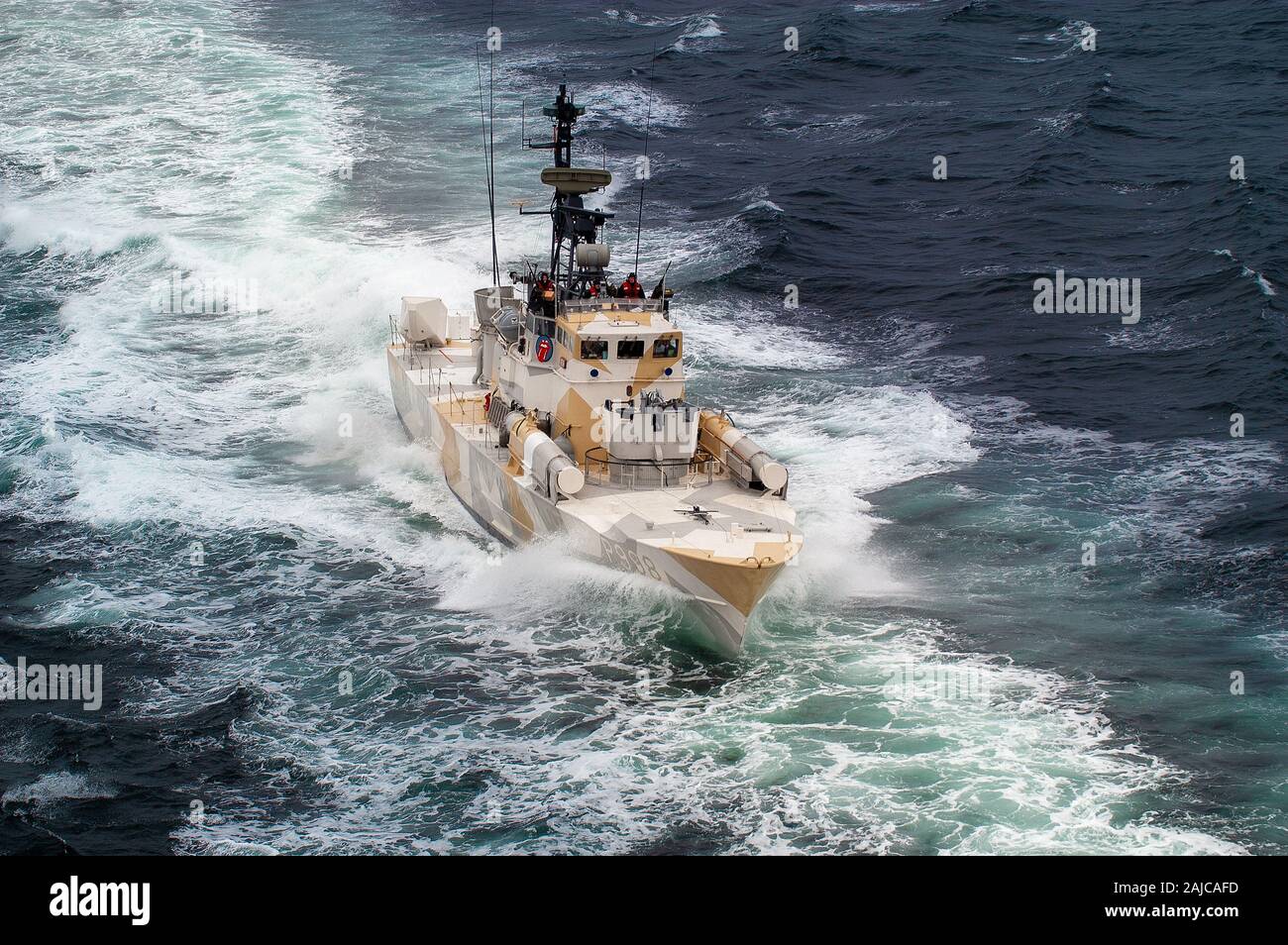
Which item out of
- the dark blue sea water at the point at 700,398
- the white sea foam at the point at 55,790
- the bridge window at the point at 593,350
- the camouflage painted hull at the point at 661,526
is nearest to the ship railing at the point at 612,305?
the bridge window at the point at 593,350

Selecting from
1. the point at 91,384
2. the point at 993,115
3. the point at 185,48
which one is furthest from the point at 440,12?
the point at 91,384

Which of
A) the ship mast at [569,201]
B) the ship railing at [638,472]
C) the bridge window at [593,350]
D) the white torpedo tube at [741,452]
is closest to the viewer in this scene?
the white torpedo tube at [741,452]

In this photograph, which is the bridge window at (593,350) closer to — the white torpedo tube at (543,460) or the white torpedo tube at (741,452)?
the white torpedo tube at (543,460)

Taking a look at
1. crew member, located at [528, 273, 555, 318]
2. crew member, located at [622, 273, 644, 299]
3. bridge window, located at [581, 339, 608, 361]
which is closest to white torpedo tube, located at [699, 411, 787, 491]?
bridge window, located at [581, 339, 608, 361]

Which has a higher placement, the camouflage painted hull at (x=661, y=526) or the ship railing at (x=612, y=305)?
the ship railing at (x=612, y=305)

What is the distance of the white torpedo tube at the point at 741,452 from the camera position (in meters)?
27.2

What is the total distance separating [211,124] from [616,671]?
43356mm

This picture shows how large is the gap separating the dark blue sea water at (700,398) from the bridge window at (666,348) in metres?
4.93

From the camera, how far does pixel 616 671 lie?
24219 mm

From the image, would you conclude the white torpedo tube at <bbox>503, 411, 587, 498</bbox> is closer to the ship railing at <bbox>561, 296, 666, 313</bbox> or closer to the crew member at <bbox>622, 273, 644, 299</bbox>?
the ship railing at <bbox>561, 296, 666, 313</bbox>

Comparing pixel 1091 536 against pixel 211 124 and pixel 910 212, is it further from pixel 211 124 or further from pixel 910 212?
pixel 211 124

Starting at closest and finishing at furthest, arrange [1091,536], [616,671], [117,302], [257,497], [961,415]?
1. [616,671]
2. [1091,536]
3. [257,497]
4. [961,415]
5. [117,302]

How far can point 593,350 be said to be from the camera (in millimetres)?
28406

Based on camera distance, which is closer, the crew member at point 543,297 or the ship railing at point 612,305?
the ship railing at point 612,305
